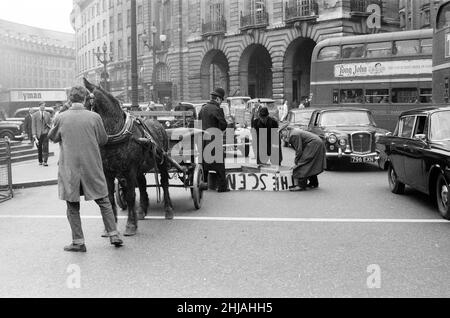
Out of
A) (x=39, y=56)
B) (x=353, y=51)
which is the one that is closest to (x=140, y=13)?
(x=353, y=51)

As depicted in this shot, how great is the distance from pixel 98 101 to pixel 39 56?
112147 mm

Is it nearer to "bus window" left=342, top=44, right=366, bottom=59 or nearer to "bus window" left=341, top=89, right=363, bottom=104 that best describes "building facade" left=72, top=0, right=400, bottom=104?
"bus window" left=342, top=44, right=366, bottom=59

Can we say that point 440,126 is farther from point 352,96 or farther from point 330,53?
point 330,53

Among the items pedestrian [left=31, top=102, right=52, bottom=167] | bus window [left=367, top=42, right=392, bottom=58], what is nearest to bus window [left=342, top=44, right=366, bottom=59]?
bus window [left=367, top=42, right=392, bottom=58]

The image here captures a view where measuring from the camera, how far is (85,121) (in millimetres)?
6379

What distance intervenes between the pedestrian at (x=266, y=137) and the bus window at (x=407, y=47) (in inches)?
370

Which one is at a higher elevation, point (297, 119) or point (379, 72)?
point (379, 72)

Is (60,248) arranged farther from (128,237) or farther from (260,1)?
(260,1)

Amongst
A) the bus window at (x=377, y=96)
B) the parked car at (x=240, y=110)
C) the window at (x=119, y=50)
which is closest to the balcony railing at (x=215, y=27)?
the parked car at (x=240, y=110)

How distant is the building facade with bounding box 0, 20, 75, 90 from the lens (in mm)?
98812

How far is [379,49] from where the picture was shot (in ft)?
72.4

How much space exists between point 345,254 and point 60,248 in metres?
3.35

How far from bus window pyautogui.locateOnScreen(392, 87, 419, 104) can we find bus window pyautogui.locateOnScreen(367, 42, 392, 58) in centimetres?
148

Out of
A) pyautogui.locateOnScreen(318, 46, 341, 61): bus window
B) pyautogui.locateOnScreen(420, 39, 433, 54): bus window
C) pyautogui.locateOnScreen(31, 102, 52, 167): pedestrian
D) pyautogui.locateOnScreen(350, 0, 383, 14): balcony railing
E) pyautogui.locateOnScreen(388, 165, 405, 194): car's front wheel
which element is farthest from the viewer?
pyautogui.locateOnScreen(350, 0, 383, 14): balcony railing
